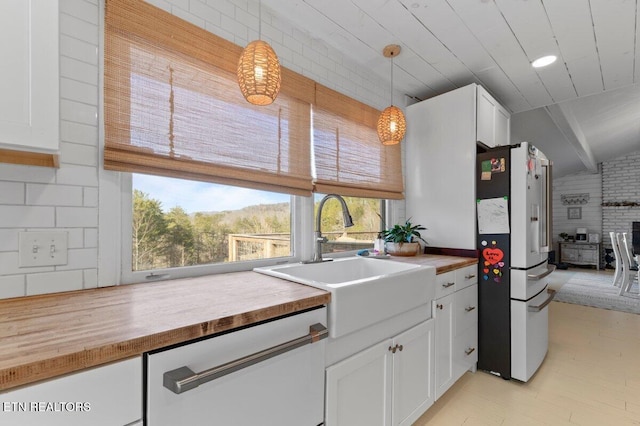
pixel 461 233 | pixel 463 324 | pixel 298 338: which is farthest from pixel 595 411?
pixel 298 338

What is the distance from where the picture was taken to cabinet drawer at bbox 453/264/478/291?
210cm

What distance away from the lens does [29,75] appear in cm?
82

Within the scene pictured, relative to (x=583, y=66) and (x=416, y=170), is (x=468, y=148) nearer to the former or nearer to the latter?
(x=416, y=170)

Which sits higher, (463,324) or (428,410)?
(463,324)

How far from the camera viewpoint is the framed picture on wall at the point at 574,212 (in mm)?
8047

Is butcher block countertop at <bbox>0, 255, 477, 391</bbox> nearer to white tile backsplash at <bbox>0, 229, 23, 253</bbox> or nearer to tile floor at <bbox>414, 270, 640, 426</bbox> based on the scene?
white tile backsplash at <bbox>0, 229, 23, 253</bbox>

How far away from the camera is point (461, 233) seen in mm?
2465

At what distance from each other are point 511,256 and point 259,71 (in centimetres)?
212

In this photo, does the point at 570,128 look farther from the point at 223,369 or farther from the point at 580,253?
the point at 223,369

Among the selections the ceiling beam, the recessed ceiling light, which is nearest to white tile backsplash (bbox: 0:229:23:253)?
the recessed ceiling light

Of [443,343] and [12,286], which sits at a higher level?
[12,286]

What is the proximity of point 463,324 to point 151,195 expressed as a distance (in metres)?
2.14

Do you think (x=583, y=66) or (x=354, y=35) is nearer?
(x=354, y=35)

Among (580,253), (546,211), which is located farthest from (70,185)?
(580,253)
